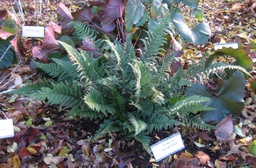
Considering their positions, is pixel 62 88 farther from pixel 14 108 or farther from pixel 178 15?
pixel 178 15

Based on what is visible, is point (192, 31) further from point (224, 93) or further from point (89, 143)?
point (89, 143)

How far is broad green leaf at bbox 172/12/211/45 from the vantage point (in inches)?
73.5

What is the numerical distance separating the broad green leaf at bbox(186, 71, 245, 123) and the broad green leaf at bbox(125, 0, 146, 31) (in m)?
0.52

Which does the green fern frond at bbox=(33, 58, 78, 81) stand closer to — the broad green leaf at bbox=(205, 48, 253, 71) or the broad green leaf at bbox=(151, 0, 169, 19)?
the broad green leaf at bbox=(151, 0, 169, 19)

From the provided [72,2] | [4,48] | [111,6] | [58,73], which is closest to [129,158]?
[58,73]

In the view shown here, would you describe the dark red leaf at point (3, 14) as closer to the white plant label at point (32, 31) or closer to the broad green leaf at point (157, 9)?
the white plant label at point (32, 31)

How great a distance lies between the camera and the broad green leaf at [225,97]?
1.67 m

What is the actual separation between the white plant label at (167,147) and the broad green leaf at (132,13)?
0.72 m

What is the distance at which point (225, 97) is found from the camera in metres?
1.70

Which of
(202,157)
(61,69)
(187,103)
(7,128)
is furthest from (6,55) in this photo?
(202,157)

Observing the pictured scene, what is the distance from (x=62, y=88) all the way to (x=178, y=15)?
0.93 m

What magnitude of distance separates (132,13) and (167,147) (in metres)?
0.83

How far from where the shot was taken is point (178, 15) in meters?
1.96

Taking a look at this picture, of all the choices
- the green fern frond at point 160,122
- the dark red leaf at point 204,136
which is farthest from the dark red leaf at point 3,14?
the dark red leaf at point 204,136
